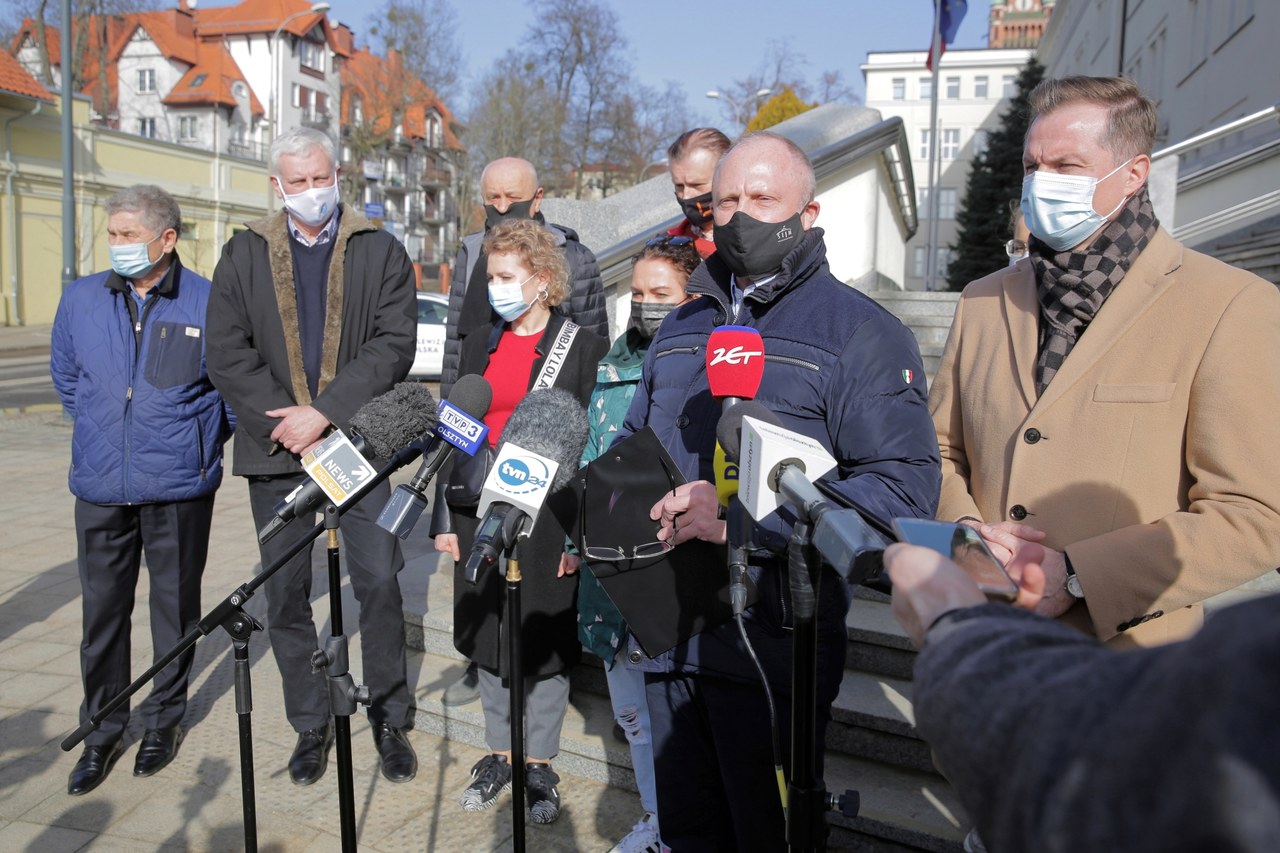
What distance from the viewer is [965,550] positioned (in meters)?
1.29

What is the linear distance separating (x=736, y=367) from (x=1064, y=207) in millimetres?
947

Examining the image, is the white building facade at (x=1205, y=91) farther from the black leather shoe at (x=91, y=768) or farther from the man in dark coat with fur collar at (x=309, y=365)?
the black leather shoe at (x=91, y=768)

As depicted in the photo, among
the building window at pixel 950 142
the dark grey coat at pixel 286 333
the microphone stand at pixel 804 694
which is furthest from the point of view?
the building window at pixel 950 142

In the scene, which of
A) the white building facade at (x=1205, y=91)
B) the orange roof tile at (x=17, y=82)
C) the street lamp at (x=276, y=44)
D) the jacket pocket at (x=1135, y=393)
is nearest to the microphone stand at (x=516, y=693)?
the jacket pocket at (x=1135, y=393)

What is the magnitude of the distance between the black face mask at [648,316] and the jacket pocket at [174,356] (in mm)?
2038

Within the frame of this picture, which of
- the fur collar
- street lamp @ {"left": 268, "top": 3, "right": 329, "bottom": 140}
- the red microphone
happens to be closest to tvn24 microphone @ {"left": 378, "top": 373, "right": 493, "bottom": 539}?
the red microphone

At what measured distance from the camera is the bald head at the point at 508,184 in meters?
4.84

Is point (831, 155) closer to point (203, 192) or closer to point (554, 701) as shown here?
point (554, 701)

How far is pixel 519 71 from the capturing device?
3719 centimetres

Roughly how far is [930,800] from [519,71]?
37.3 meters

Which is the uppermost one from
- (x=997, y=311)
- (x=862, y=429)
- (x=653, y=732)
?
(x=997, y=311)

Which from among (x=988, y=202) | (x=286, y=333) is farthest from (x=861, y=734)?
(x=988, y=202)

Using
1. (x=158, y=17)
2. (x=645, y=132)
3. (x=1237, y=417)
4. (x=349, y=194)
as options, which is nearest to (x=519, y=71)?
(x=645, y=132)

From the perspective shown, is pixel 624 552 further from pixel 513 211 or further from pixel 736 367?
pixel 513 211
